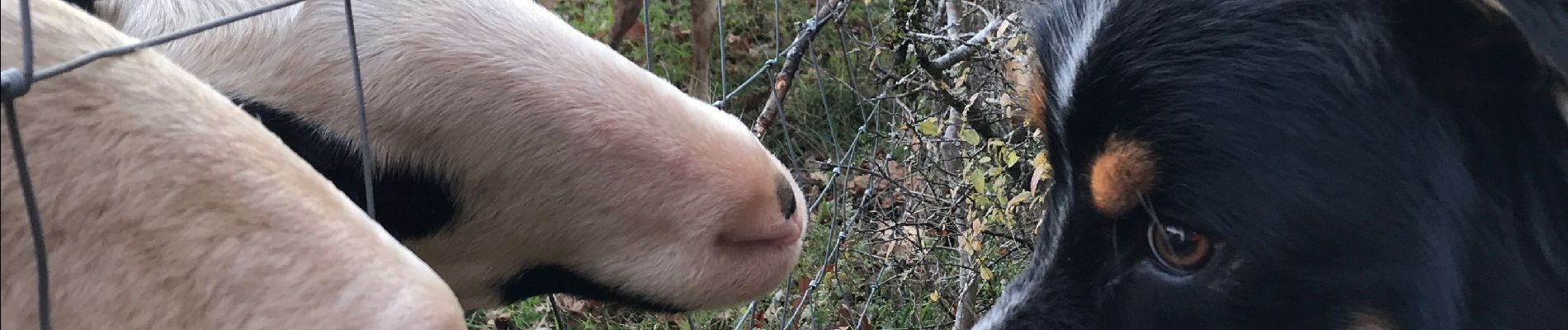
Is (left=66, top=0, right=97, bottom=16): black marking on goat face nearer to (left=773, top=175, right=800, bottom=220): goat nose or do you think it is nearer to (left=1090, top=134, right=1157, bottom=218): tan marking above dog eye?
(left=773, top=175, right=800, bottom=220): goat nose

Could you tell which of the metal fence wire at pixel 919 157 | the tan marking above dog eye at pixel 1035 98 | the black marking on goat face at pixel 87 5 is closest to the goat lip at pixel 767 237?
the tan marking above dog eye at pixel 1035 98

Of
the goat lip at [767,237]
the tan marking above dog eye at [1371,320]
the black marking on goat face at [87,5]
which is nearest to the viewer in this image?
the black marking on goat face at [87,5]

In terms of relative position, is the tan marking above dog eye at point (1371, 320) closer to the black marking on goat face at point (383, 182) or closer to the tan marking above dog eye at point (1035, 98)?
the tan marking above dog eye at point (1035, 98)

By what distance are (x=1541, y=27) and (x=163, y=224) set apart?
137cm

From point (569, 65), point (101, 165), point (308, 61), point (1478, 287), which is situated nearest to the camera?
point (101, 165)

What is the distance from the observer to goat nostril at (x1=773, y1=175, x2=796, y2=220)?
1.48m

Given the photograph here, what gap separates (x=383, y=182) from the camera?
4.40 ft

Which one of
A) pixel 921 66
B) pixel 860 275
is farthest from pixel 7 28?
pixel 860 275

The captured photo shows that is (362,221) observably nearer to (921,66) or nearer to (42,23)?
(42,23)

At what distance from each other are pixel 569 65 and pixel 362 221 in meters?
0.57

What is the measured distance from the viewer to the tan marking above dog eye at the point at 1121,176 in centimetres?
158

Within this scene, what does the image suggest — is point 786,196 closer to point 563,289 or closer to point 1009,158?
point 563,289

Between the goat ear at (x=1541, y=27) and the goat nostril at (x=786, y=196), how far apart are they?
32.2 inches

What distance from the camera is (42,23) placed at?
2.68 feet
